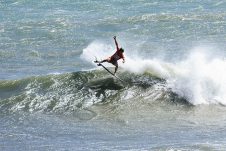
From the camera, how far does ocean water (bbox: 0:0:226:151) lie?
2227 centimetres

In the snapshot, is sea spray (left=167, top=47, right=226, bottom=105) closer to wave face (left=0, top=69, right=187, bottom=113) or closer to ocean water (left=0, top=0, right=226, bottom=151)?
ocean water (left=0, top=0, right=226, bottom=151)

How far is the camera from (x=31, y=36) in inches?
1570

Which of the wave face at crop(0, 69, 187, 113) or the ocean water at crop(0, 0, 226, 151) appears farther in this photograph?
the wave face at crop(0, 69, 187, 113)

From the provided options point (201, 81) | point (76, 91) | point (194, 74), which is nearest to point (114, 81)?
point (76, 91)

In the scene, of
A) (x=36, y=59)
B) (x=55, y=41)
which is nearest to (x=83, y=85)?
(x=36, y=59)

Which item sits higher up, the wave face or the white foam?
the white foam

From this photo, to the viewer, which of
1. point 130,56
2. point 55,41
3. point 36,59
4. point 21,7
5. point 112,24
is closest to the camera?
point 130,56

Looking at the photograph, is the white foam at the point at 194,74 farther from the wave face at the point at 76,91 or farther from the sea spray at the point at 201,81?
the wave face at the point at 76,91

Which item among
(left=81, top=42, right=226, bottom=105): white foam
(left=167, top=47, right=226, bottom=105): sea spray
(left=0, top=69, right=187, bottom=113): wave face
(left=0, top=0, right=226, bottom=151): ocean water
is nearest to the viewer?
(left=0, top=0, right=226, bottom=151): ocean water

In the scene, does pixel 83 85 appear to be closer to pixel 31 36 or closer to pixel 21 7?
pixel 31 36

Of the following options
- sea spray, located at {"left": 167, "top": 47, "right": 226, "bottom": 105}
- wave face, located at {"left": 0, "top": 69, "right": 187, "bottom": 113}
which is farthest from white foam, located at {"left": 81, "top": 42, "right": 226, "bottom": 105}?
wave face, located at {"left": 0, "top": 69, "right": 187, "bottom": 113}

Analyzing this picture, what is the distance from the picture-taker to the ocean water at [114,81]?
2227 centimetres

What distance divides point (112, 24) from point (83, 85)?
1525 centimetres

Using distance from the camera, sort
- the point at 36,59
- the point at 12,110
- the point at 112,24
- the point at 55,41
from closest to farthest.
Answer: the point at 12,110 → the point at 36,59 → the point at 55,41 → the point at 112,24
